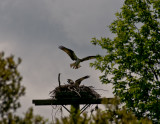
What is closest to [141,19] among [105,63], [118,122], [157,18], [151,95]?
[157,18]

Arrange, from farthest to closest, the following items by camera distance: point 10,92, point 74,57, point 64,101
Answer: point 74,57, point 64,101, point 10,92

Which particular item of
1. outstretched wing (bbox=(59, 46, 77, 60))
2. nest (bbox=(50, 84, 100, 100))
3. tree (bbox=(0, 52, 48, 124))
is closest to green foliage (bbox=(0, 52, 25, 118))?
tree (bbox=(0, 52, 48, 124))

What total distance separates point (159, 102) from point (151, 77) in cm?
128

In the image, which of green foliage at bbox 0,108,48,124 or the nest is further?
the nest

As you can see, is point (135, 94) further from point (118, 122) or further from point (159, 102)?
point (118, 122)

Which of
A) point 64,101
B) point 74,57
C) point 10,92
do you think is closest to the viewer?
point 10,92

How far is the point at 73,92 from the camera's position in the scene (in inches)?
381

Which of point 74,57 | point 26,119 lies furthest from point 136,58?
point 26,119

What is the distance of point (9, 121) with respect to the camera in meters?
3.67

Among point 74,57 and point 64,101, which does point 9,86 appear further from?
point 74,57

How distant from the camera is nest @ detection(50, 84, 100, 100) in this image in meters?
9.57

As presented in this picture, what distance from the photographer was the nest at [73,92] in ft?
31.4

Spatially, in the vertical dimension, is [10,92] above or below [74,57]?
below

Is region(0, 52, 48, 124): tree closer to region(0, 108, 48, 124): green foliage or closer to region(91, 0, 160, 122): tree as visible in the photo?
region(0, 108, 48, 124): green foliage
